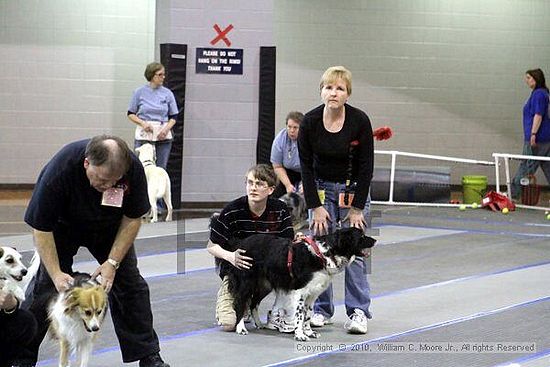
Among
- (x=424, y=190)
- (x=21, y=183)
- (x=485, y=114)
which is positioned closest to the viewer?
(x=424, y=190)

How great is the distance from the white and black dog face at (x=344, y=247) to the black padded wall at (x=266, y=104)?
626 cm

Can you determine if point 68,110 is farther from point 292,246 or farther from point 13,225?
point 292,246

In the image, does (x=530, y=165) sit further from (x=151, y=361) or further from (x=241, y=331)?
(x=151, y=361)

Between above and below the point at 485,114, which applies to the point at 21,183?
below

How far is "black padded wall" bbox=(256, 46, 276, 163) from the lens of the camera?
11641mm

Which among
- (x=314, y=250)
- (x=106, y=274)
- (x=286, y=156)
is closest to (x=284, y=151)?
(x=286, y=156)

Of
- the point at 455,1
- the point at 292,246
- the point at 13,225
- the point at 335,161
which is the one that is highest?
the point at 455,1

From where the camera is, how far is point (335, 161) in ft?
18.6

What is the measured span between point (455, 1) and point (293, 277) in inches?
393

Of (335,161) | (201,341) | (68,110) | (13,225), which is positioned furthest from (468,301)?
(68,110)

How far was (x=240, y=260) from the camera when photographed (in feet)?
18.3

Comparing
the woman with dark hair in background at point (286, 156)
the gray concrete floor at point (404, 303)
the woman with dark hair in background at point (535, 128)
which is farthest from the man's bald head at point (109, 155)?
the woman with dark hair in background at point (535, 128)

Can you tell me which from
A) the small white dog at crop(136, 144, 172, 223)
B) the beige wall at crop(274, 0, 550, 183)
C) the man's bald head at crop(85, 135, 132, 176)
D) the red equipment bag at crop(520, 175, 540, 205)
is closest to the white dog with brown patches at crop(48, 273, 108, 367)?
the man's bald head at crop(85, 135, 132, 176)

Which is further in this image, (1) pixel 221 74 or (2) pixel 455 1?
(2) pixel 455 1
